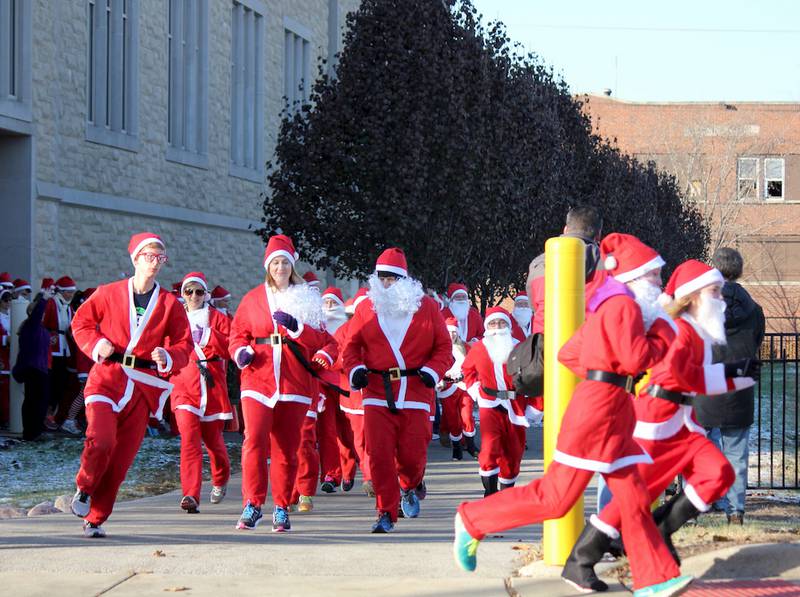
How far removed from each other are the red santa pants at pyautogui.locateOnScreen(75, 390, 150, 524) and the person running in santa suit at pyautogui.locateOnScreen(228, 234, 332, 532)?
2.92 feet

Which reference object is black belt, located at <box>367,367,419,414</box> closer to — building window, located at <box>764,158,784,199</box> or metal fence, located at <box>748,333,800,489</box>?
metal fence, located at <box>748,333,800,489</box>

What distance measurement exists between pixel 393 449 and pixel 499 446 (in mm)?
1716

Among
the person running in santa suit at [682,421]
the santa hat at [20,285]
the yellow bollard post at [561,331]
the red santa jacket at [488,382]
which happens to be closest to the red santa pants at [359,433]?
the red santa jacket at [488,382]

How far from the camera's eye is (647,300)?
7.00m

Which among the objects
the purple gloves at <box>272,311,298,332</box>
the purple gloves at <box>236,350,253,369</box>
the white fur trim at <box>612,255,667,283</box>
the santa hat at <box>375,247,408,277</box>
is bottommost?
the purple gloves at <box>236,350,253,369</box>

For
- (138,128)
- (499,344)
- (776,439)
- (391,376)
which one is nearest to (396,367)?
(391,376)

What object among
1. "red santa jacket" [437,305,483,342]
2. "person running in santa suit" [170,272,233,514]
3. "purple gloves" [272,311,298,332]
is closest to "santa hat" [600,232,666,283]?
"purple gloves" [272,311,298,332]

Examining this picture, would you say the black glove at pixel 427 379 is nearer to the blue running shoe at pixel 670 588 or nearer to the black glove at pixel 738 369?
the black glove at pixel 738 369

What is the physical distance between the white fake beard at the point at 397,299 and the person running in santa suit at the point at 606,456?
132 inches

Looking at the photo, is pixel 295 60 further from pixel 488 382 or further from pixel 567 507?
pixel 567 507

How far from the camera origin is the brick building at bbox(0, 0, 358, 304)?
69.5 feet

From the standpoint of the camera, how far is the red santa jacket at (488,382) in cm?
1148

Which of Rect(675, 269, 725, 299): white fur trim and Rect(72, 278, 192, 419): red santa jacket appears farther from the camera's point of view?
Rect(72, 278, 192, 419): red santa jacket

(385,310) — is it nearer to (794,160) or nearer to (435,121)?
(435,121)
